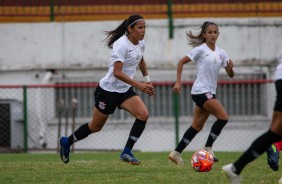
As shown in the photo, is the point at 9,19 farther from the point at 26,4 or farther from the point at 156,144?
the point at 156,144

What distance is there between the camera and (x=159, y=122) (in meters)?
19.0

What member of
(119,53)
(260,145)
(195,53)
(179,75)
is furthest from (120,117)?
(260,145)

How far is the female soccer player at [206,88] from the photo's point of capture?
11523mm

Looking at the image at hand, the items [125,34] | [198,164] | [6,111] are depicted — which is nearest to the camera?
[198,164]

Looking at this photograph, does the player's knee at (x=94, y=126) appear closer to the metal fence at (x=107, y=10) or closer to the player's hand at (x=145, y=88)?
the player's hand at (x=145, y=88)

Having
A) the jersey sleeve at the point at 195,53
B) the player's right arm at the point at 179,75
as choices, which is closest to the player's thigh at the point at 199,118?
the player's right arm at the point at 179,75

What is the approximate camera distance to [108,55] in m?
19.0

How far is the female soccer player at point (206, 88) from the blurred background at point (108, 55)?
6.76 meters

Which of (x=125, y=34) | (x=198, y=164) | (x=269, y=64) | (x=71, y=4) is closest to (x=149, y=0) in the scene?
(x=71, y=4)

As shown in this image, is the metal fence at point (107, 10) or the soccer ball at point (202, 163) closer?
the soccer ball at point (202, 163)

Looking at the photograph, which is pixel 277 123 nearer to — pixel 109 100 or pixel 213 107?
pixel 109 100

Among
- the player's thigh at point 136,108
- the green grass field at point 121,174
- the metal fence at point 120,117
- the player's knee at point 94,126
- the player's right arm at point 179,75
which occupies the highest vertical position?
the player's right arm at point 179,75

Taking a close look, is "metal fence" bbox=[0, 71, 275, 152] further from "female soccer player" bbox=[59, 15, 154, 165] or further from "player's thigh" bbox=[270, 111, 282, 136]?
"player's thigh" bbox=[270, 111, 282, 136]

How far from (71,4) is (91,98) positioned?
7.40 feet
